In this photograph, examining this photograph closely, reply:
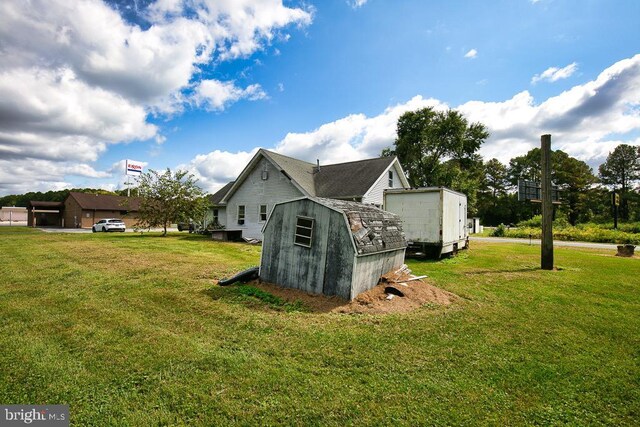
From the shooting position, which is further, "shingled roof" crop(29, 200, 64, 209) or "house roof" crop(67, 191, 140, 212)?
"shingled roof" crop(29, 200, 64, 209)

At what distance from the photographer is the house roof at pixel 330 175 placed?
21.8m

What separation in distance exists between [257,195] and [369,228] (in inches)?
658

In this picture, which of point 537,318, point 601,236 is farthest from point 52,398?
point 601,236

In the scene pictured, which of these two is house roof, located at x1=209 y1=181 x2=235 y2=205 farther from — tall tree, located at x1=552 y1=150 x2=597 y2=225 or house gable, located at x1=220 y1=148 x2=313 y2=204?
tall tree, located at x1=552 y1=150 x2=597 y2=225

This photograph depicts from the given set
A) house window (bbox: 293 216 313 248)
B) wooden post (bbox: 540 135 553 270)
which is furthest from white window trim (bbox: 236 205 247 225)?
wooden post (bbox: 540 135 553 270)

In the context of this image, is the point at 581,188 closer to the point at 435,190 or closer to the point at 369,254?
the point at 435,190

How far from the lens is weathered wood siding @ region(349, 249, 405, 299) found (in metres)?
7.60

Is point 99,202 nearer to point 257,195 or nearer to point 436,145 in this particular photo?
point 257,195

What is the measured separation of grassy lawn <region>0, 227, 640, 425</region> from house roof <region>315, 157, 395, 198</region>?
1369 cm

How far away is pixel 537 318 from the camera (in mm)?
6852

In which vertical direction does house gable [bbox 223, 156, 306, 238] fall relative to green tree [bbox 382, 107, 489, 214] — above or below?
below

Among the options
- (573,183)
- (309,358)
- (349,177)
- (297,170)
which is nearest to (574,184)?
(573,183)

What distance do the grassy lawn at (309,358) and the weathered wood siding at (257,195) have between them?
1406 centimetres

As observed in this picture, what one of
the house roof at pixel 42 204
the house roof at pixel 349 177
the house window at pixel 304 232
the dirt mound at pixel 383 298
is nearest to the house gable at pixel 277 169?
the house roof at pixel 349 177
